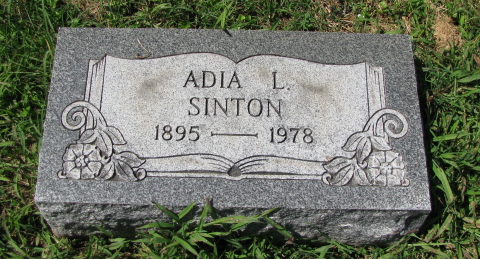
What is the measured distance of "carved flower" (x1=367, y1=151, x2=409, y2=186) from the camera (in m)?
2.38

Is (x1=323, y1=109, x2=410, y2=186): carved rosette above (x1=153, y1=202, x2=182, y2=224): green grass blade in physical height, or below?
above

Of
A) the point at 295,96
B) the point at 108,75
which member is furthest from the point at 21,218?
the point at 295,96

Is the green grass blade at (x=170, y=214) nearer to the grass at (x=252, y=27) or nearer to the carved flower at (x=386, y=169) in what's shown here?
the grass at (x=252, y=27)

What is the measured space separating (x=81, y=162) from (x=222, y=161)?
2.25ft

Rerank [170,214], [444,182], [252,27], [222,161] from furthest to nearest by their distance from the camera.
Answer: [252,27] < [444,182] < [222,161] < [170,214]

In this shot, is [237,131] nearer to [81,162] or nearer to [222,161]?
[222,161]

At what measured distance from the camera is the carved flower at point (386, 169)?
2.38 metres

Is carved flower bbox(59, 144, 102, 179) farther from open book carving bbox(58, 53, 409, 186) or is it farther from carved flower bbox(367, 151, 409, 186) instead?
carved flower bbox(367, 151, 409, 186)

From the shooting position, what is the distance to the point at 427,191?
7.75ft

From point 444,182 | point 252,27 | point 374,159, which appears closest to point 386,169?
point 374,159

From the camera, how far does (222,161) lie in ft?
7.88

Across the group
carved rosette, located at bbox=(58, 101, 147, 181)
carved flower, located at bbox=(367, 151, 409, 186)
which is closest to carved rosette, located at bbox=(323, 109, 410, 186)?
carved flower, located at bbox=(367, 151, 409, 186)

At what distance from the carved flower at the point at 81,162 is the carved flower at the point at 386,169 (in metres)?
1.34

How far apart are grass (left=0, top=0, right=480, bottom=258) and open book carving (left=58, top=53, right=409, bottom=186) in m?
0.23
